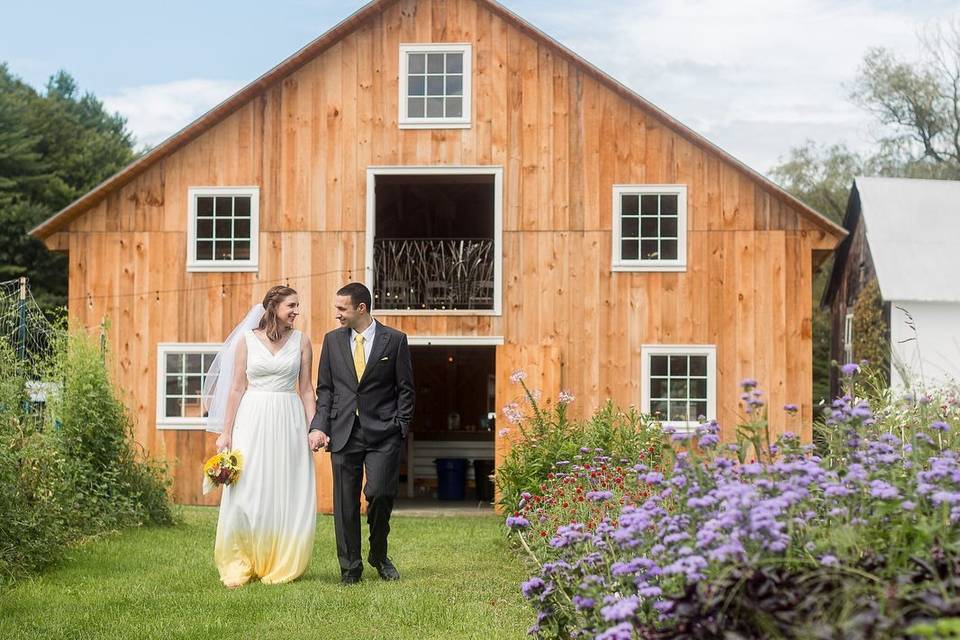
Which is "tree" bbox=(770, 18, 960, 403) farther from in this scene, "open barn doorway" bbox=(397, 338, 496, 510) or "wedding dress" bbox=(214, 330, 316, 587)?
"wedding dress" bbox=(214, 330, 316, 587)

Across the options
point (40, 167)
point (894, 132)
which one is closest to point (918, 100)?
point (894, 132)

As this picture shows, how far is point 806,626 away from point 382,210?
20.2m

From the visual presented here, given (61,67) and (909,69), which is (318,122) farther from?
(61,67)

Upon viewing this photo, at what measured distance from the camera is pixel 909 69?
149 feet

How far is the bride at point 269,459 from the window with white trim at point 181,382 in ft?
27.2

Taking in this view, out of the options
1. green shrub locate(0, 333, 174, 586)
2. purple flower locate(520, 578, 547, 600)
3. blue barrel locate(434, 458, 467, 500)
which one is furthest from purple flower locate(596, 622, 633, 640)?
blue barrel locate(434, 458, 467, 500)

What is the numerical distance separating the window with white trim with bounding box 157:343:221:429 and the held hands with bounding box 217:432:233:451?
818 cm

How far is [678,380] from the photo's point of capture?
16797 millimetres

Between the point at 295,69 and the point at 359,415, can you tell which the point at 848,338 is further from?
the point at 359,415

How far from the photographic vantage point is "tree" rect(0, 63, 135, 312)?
3684 centimetres

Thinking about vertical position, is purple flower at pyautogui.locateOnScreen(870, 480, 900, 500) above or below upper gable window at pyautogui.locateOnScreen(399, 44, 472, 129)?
below

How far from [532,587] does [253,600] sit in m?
3.10

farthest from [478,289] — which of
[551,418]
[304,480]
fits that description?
[304,480]

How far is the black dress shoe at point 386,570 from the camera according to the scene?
9109mm
